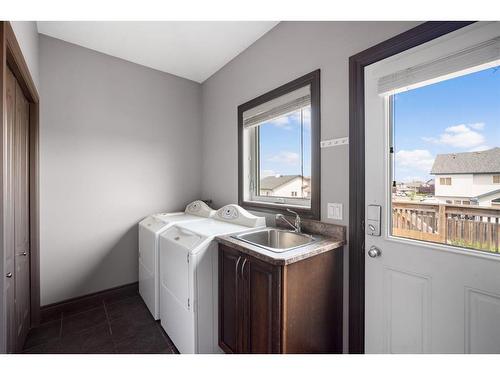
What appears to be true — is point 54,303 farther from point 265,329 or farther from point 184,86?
point 184,86

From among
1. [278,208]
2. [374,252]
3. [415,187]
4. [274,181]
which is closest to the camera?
[415,187]

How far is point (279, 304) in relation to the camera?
3.91ft

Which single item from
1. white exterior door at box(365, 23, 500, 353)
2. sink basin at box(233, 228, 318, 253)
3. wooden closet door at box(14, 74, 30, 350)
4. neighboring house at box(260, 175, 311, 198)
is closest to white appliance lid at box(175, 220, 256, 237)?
sink basin at box(233, 228, 318, 253)

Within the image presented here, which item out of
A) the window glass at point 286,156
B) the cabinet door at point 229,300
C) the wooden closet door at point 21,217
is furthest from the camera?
the window glass at point 286,156

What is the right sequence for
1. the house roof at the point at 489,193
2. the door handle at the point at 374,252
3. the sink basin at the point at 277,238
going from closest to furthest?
1. the house roof at the point at 489,193
2. the door handle at the point at 374,252
3. the sink basin at the point at 277,238

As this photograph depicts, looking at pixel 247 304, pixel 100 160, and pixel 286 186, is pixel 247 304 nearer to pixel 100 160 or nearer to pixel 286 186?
pixel 286 186

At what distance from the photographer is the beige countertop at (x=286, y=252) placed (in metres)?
1.19

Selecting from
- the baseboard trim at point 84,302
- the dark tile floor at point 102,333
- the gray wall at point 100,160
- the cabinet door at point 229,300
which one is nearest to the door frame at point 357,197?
the cabinet door at point 229,300

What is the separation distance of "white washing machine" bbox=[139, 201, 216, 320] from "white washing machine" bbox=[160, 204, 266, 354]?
0.63 ft

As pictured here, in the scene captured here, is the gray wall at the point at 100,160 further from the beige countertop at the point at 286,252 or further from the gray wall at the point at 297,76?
the beige countertop at the point at 286,252

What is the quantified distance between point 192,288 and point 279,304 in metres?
0.62

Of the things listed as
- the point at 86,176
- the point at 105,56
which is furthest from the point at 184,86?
the point at 86,176

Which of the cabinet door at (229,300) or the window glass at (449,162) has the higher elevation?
the window glass at (449,162)

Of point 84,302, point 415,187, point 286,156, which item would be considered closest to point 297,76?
point 286,156
